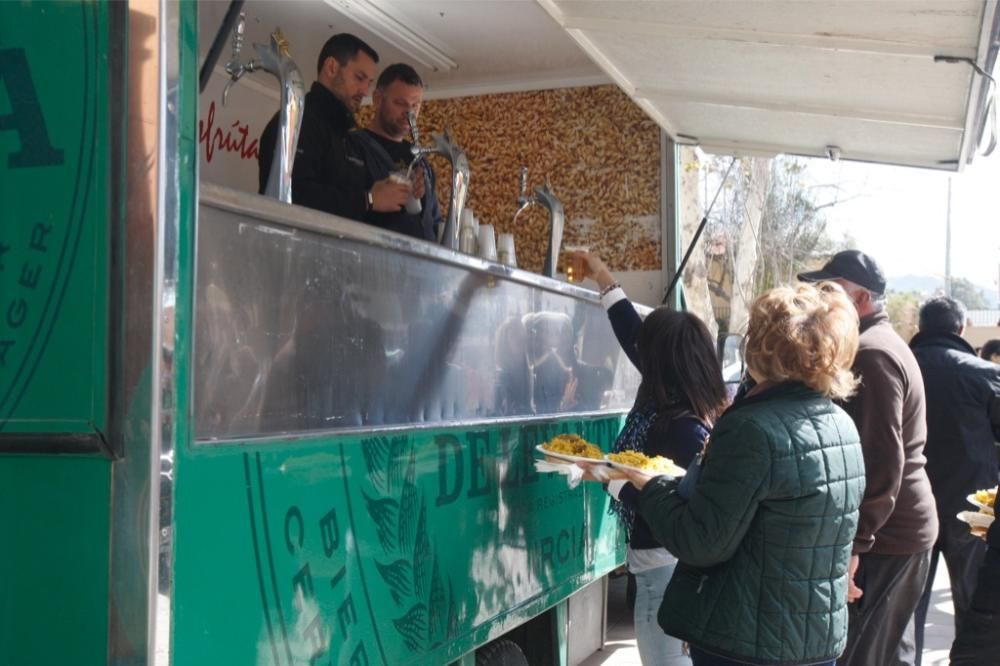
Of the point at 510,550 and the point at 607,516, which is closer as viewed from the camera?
the point at 510,550

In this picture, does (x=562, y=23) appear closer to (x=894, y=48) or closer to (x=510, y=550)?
(x=894, y=48)

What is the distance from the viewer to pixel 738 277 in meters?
9.53

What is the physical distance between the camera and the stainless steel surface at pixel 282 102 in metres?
3.01

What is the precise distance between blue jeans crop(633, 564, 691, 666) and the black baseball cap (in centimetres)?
130

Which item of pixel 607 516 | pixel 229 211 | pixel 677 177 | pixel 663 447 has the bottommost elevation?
pixel 607 516

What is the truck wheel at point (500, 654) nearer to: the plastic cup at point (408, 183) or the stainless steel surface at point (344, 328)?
the stainless steel surface at point (344, 328)

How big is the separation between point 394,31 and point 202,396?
457 cm

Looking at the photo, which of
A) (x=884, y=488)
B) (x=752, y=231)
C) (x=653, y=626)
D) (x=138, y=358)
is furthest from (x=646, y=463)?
(x=752, y=231)

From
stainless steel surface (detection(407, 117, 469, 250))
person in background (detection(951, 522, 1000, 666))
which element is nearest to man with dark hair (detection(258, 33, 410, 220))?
stainless steel surface (detection(407, 117, 469, 250))

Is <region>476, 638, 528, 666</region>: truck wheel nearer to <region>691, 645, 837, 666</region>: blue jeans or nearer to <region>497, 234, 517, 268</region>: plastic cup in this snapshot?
<region>691, 645, 837, 666</region>: blue jeans

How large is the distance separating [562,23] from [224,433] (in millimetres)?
2779

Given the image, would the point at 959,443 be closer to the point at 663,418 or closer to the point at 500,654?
the point at 663,418

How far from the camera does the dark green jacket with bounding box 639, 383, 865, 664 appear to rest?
2.83 metres

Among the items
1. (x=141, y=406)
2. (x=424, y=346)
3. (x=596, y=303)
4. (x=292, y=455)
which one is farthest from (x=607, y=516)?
(x=141, y=406)
